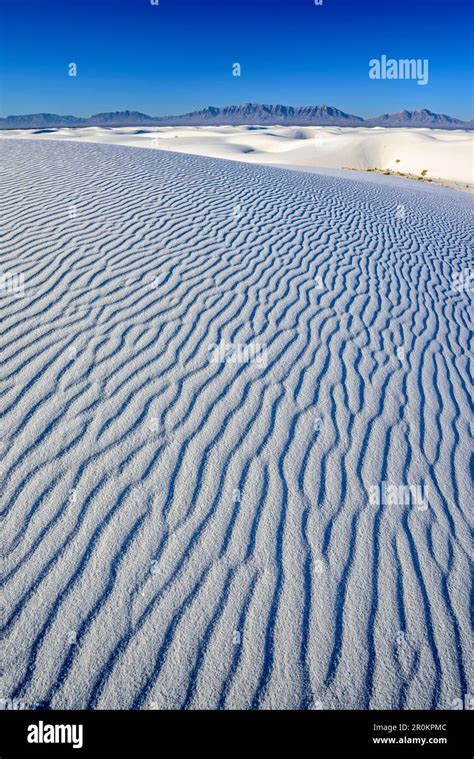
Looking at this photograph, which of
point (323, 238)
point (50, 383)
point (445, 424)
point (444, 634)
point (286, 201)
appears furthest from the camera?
point (286, 201)

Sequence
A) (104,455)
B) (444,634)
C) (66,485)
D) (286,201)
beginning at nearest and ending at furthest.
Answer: (444,634)
(66,485)
(104,455)
(286,201)

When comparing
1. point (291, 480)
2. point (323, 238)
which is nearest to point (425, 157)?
point (323, 238)

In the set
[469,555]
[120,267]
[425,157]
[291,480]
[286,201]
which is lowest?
[469,555]

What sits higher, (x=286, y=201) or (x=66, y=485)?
(x=286, y=201)

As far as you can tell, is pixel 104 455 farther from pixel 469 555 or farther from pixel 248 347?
pixel 469 555

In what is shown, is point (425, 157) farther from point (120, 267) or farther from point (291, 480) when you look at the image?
point (291, 480)

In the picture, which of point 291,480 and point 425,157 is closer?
point 291,480
